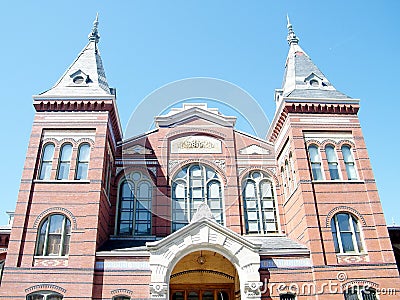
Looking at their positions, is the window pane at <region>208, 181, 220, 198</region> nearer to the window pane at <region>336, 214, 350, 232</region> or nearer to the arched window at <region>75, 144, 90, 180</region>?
the window pane at <region>336, 214, 350, 232</region>

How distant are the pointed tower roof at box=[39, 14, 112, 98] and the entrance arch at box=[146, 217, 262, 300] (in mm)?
8333

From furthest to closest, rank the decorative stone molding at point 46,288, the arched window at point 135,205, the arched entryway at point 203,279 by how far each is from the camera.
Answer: the arched window at point 135,205 → the arched entryway at point 203,279 → the decorative stone molding at point 46,288

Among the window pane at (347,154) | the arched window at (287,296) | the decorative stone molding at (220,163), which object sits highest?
the decorative stone molding at (220,163)

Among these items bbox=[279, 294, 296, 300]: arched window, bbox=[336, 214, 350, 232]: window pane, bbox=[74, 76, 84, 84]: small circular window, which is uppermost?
bbox=[74, 76, 84, 84]: small circular window

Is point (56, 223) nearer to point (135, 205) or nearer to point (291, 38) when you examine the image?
point (135, 205)

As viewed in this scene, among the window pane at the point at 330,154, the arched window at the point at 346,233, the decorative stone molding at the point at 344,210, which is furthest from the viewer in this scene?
the window pane at the point at 330,154

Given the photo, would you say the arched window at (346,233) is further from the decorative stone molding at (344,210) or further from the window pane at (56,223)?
the window pane at (56,223)

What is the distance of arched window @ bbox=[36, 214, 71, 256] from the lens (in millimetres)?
16219

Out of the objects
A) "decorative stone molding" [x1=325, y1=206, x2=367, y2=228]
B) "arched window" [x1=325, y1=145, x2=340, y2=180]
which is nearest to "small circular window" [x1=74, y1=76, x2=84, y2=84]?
"arched window" [x1=325, y1=145, x2=340, y2=180]

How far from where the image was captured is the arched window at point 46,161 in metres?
17.9

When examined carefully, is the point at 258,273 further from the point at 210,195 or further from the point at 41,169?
the point at 41,169

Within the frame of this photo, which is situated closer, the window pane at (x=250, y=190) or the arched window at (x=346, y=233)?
the arched window at (x=346, y=233)

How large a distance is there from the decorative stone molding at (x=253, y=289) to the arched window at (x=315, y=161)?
5.78 m

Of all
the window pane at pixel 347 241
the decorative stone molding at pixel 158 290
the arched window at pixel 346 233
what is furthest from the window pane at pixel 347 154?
the decorative stone molding at pixel 158 290
